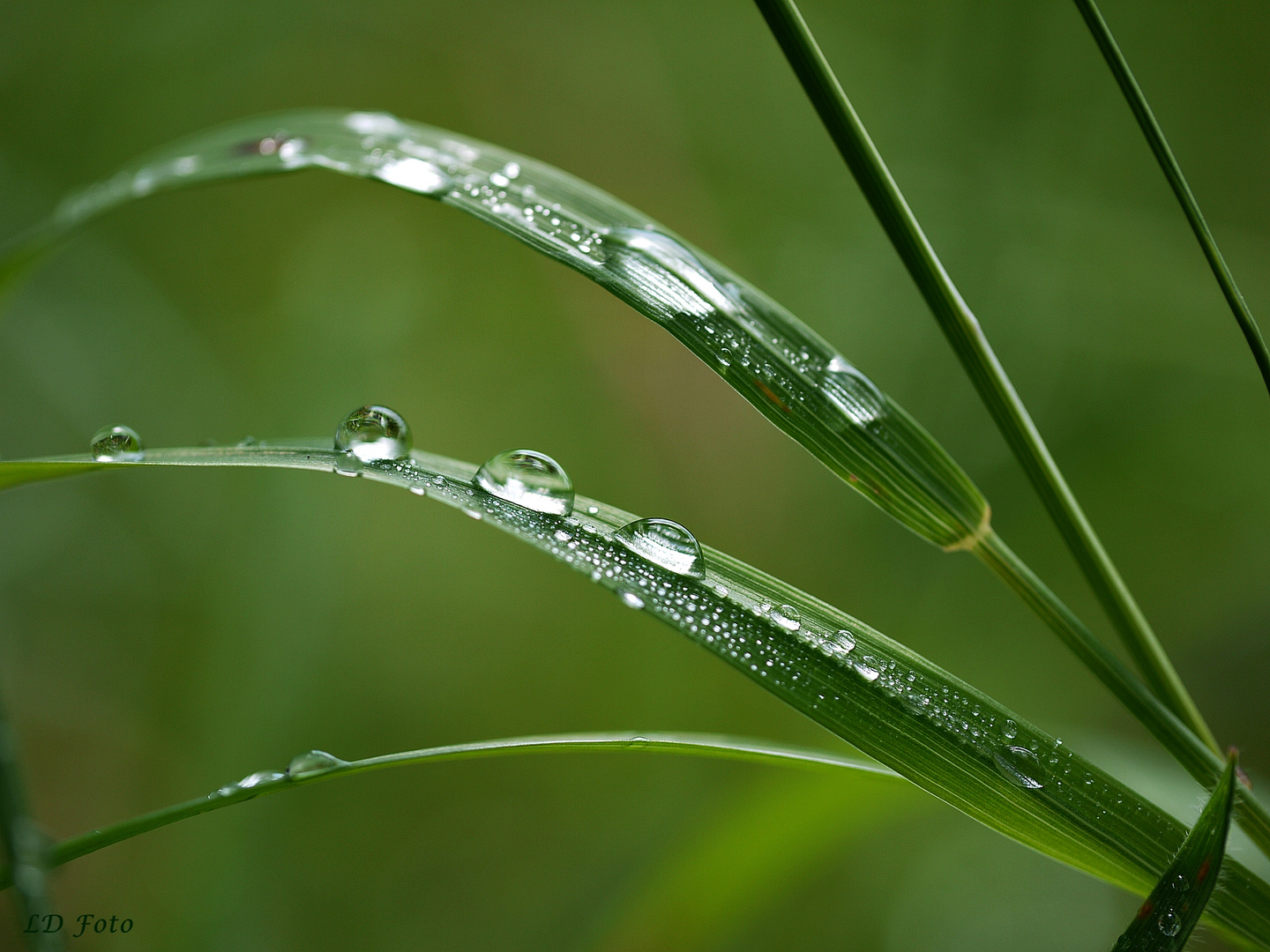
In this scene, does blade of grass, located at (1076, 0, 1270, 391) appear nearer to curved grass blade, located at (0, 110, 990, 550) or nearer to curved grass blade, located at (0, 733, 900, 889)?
curved grass blade, located at (0, 110, 990, 550)

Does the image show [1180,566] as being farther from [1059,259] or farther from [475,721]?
[475,721]

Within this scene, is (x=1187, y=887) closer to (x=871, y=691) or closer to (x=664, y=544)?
(x=871, y=691)

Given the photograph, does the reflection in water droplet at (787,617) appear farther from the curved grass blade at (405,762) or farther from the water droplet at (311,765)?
the water droplet at (311,765)

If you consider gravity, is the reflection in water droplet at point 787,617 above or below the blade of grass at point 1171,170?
below

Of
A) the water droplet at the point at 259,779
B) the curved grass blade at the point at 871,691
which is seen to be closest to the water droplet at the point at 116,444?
the curved grass blade at the point at 871,691

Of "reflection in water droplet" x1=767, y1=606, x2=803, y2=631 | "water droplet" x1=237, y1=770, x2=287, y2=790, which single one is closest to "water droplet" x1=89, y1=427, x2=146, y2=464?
"water droplet" x1=237, y1=770, x2=287, y2=790

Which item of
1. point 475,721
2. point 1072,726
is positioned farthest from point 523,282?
point 1072,726

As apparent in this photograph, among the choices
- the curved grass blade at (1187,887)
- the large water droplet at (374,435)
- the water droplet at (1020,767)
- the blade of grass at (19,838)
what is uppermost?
the large water droplet at (374,435)
